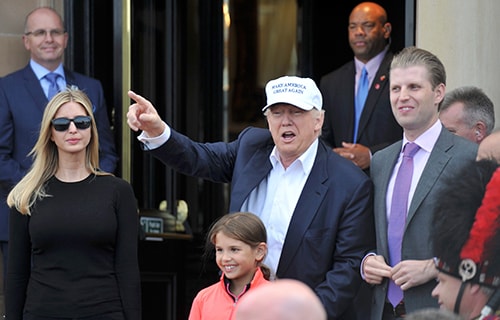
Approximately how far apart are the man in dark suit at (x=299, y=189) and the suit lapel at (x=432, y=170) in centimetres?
34

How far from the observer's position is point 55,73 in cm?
794

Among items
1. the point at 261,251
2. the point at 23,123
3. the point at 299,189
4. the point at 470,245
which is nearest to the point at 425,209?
the point at 299,189

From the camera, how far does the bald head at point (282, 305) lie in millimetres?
2805

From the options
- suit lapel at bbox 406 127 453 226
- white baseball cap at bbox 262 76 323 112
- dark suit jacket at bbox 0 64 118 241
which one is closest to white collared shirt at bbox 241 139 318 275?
white baseball cap at bbox 262 76 323 112

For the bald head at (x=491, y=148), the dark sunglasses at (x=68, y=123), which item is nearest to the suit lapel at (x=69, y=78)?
the dark sunglasses at (x=68, y=123)

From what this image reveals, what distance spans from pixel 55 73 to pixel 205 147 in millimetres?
2176

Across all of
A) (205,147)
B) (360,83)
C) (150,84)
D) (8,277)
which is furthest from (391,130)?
(8,277)

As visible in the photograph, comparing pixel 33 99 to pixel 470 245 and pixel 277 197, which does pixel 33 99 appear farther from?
pixel 470 245

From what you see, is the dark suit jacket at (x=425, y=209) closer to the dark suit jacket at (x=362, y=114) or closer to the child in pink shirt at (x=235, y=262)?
the child in pink shirt at (x=235, y=262)

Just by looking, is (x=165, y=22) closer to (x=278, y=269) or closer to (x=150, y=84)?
(x=150, y=84)

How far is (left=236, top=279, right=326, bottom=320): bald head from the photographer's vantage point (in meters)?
2.80

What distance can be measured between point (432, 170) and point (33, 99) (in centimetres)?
320

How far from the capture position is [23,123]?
7.68 m

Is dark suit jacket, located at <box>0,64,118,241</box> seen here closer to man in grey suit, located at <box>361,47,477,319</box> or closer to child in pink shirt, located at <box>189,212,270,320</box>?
child in pink shirt, located at <box>189,212,270,320</box>
